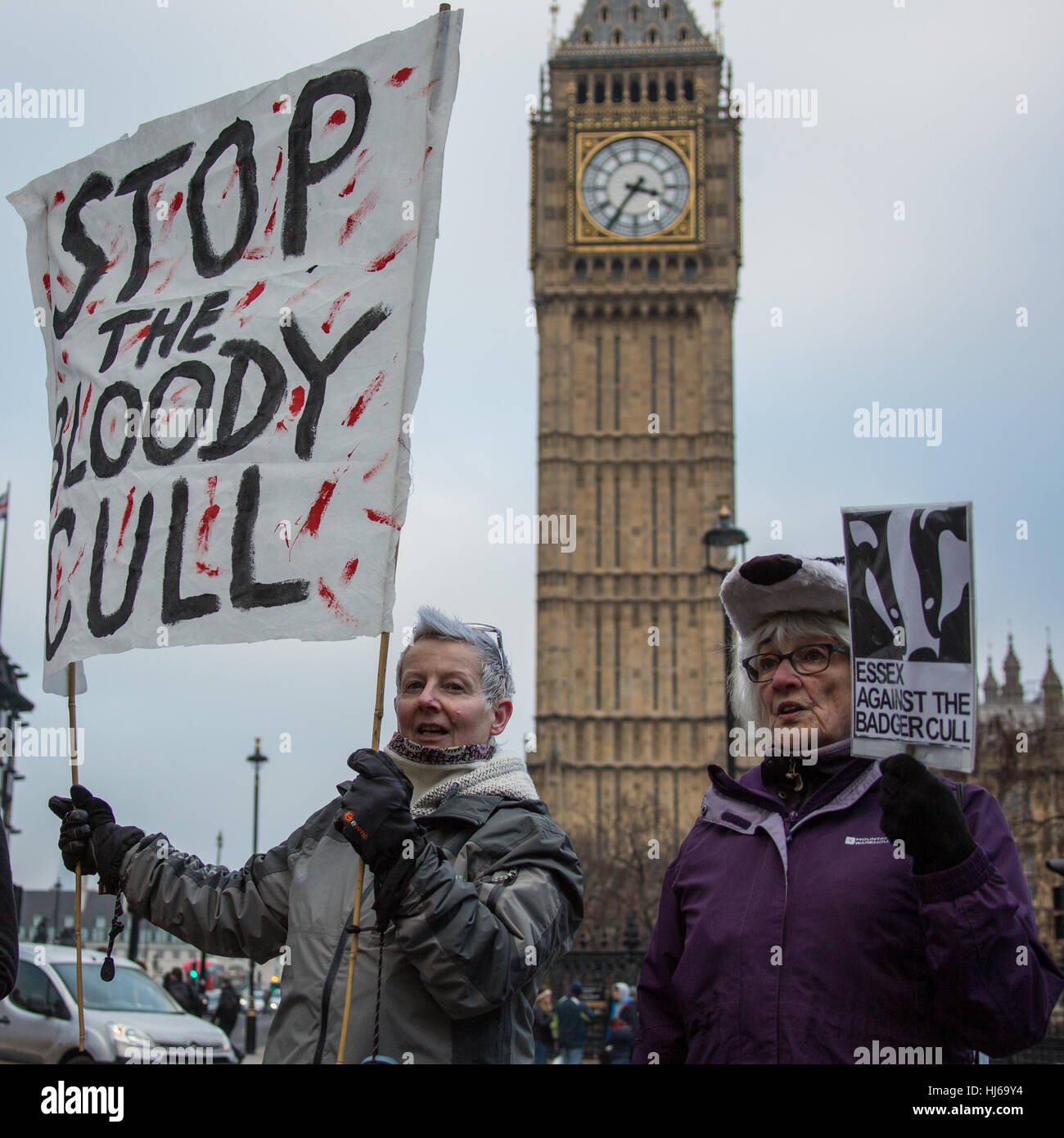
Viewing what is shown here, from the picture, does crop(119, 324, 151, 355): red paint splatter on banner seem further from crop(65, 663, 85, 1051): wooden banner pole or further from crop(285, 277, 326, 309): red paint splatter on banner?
crop(65, 663, 85, 1051): wooden banner pole

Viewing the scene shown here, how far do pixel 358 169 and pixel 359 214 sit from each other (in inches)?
4.6

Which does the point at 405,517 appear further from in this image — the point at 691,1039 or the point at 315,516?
the point at 691,1039

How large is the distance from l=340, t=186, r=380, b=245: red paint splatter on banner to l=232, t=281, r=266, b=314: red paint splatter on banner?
0.23 meters

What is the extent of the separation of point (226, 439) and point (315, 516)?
343 millimetres

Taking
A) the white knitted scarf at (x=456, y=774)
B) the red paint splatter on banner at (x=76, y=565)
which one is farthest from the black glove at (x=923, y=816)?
the red paint splatter on banner at (x=76, y=565)

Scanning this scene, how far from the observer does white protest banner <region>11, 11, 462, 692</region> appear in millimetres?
3090

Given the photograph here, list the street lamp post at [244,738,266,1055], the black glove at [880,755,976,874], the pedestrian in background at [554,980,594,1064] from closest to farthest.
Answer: the black glove at [880,755,976,874], the pedestrian in background at [554,980,594,1064], the street lamp post at [244,738,266,1055]

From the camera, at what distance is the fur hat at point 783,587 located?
295 centimetres

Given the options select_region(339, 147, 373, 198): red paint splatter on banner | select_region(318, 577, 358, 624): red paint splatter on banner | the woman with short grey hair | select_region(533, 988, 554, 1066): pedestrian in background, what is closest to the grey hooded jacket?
the woman with short grey hair

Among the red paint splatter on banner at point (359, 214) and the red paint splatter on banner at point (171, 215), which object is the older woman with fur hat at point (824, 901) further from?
the red paint splatter on banner at point (171, 215)

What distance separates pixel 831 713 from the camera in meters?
2.89

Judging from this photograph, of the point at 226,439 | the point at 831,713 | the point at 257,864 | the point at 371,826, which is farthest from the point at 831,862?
the point at 226,439

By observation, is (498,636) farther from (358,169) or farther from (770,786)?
(358,169)

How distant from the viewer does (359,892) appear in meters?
2.72
